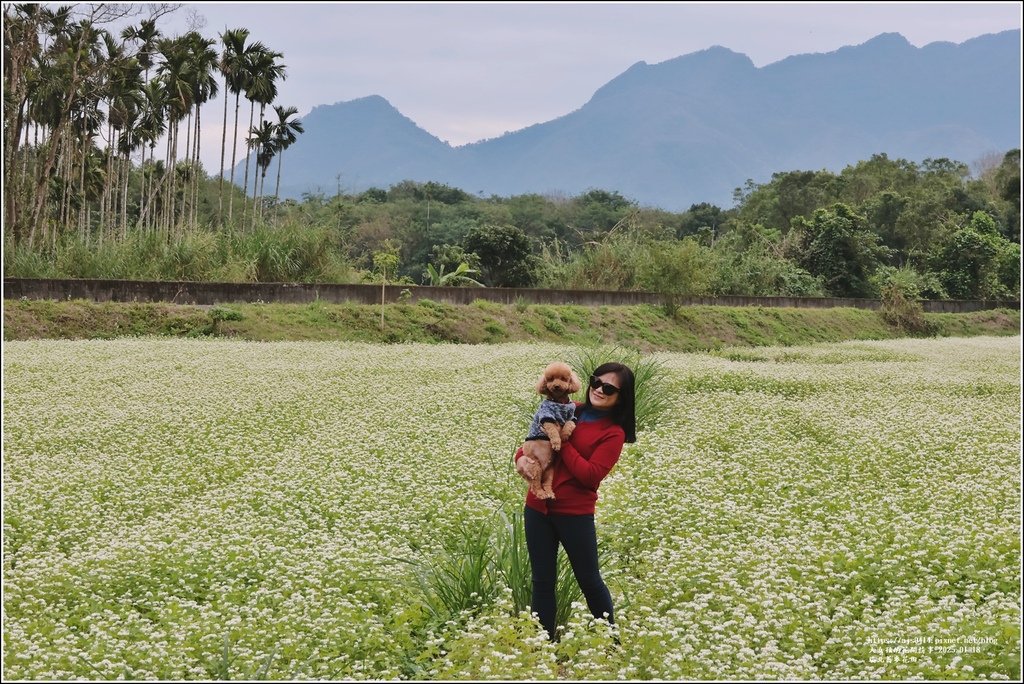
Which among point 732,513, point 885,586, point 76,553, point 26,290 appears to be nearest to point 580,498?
point 885,586

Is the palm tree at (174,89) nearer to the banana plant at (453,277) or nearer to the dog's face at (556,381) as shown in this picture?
the banana plant at (453,277)

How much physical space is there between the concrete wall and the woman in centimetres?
2452

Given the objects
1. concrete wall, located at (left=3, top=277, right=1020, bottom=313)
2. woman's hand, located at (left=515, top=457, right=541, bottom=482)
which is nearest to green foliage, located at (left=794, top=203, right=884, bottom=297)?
concrete wall, located at (left=3, top=277, right=1020, bottom=313)

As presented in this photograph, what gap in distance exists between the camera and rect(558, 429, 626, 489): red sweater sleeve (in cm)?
562

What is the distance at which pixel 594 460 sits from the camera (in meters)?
5.68

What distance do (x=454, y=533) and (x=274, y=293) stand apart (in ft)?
73.1

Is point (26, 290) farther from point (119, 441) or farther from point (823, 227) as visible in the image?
point (823, 227)

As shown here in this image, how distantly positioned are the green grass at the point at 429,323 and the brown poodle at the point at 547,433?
1688cm

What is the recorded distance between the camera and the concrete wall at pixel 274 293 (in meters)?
27.3

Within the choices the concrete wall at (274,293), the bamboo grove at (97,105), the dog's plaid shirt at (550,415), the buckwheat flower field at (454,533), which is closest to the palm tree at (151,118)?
the bamboo grove at (97,105)

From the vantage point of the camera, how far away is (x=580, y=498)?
575cm

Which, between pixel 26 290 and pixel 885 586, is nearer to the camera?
pixel 885 586

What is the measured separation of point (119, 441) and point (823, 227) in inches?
2097

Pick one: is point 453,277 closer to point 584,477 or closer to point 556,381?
point 556,381
